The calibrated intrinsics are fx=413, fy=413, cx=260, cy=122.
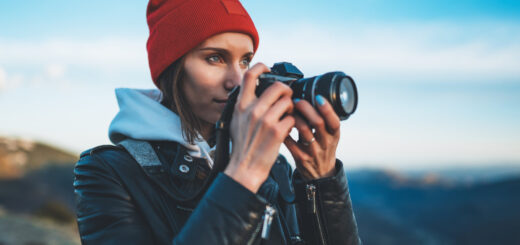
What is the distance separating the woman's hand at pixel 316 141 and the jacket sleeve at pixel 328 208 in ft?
0.14

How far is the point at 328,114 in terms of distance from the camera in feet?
4.82

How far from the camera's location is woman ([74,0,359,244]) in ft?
4.43

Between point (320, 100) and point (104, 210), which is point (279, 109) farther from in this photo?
point (104, 210)

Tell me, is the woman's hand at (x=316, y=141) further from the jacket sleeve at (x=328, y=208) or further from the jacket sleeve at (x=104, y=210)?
the jacket sleeve at (x=104, y=210)

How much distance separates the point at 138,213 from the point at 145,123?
427 mm

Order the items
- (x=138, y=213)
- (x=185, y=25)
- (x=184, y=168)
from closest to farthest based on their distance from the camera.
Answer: (x=138, y=213) → (x=184, y=168) → (x=185, y=25)

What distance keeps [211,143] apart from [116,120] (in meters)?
0.47

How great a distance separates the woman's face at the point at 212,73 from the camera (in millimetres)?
1819

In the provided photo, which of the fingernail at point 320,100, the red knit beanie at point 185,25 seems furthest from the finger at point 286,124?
the red knit beanie at point 185,25

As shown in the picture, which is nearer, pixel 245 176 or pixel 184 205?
pixel 245 176

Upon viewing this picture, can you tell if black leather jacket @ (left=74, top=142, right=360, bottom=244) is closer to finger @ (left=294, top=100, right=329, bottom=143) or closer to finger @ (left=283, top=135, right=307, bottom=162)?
finger @ (left=283, top=135, right=307, bottom=162)

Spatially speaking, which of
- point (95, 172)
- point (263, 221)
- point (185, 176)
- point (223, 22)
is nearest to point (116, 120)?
point (95, 172)

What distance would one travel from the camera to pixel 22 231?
30.2 ft

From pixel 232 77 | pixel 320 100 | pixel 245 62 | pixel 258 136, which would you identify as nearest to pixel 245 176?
pixel 258 136
